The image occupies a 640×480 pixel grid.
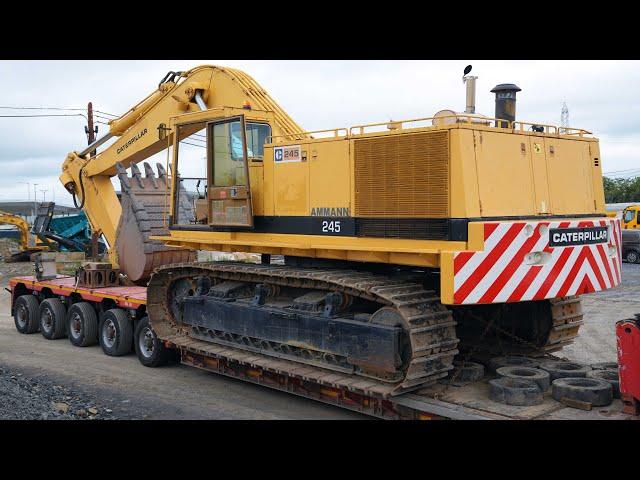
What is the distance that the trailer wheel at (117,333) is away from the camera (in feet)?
39.1

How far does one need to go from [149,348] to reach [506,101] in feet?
23.2

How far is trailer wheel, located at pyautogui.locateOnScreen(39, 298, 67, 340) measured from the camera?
45.0ft

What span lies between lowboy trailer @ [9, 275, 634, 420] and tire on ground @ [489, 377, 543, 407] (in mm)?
72

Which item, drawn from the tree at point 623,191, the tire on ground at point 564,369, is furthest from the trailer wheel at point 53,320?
the tree at point 623,191

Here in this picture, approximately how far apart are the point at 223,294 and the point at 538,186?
4.60m

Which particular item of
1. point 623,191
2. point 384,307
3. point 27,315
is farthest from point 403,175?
point 623,191

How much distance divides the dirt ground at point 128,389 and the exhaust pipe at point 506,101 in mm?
4127

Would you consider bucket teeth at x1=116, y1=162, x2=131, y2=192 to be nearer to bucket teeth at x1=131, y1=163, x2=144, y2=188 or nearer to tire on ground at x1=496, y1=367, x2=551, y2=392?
bucket teeth at x1=131, y1=163, x2=144, y2=188

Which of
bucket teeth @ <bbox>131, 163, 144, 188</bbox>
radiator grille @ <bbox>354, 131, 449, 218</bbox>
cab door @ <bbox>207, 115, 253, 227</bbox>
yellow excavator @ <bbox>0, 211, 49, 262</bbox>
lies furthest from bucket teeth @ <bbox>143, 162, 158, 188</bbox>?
yellow excavator @ <bbox>0, 211, 49, 262</bbox>

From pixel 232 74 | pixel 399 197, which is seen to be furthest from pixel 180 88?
pixel 399 197

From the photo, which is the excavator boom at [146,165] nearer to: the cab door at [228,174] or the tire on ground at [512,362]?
the cab door at [228,174]

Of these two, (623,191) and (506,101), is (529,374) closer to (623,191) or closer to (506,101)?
(506,101)

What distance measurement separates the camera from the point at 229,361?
9.70 meters

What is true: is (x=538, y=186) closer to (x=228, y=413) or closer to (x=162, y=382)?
(x=228, y=413)
